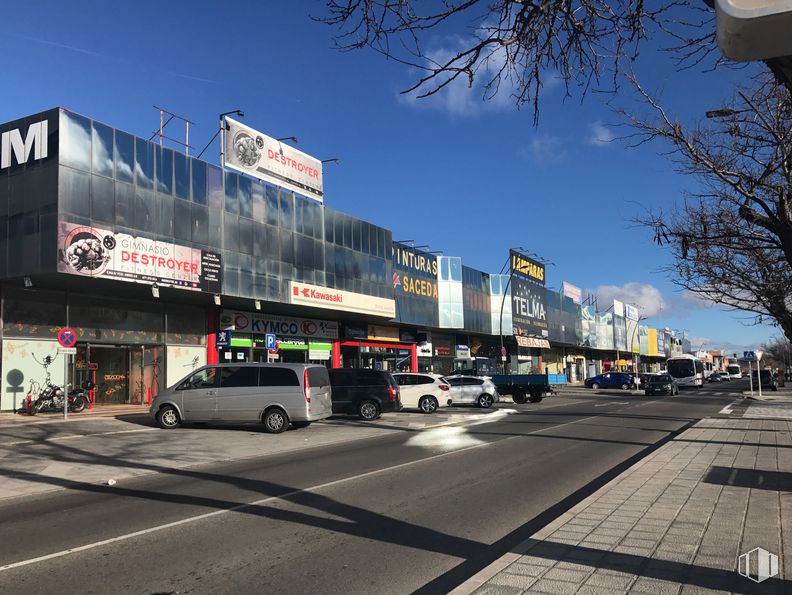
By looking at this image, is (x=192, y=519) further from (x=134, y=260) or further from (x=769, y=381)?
(x=769, y=381)

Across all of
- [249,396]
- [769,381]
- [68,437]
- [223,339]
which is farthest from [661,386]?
[68,437]

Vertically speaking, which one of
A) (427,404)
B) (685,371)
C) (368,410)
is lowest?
(685,371)

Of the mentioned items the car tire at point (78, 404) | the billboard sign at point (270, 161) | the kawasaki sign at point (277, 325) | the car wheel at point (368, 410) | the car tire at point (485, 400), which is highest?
the billboard sign at point (270, 161)

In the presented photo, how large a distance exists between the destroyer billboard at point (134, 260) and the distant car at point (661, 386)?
3241 cm

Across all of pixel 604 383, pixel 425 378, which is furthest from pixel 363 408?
pixel 604 383

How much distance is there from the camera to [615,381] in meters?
57.4

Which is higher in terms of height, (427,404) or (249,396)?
(249,396)

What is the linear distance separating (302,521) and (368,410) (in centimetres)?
1473

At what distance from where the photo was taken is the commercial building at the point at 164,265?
1947 cm

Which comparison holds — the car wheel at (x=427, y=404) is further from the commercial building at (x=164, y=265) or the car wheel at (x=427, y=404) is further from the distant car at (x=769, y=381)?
the distant car at (x=769, y=381)

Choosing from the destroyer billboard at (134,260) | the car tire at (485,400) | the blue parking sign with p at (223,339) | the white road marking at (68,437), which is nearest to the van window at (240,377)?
the white road marking at (68,437)

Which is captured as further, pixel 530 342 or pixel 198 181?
pixel 530 342

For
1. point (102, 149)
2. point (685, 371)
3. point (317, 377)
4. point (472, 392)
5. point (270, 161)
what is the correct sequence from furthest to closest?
1. point (685, 371)
2. point (472, 392)
3. point (270, 161)
4. point (102, 149)
5. point (317, 377)

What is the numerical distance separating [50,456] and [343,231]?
21.2 m
